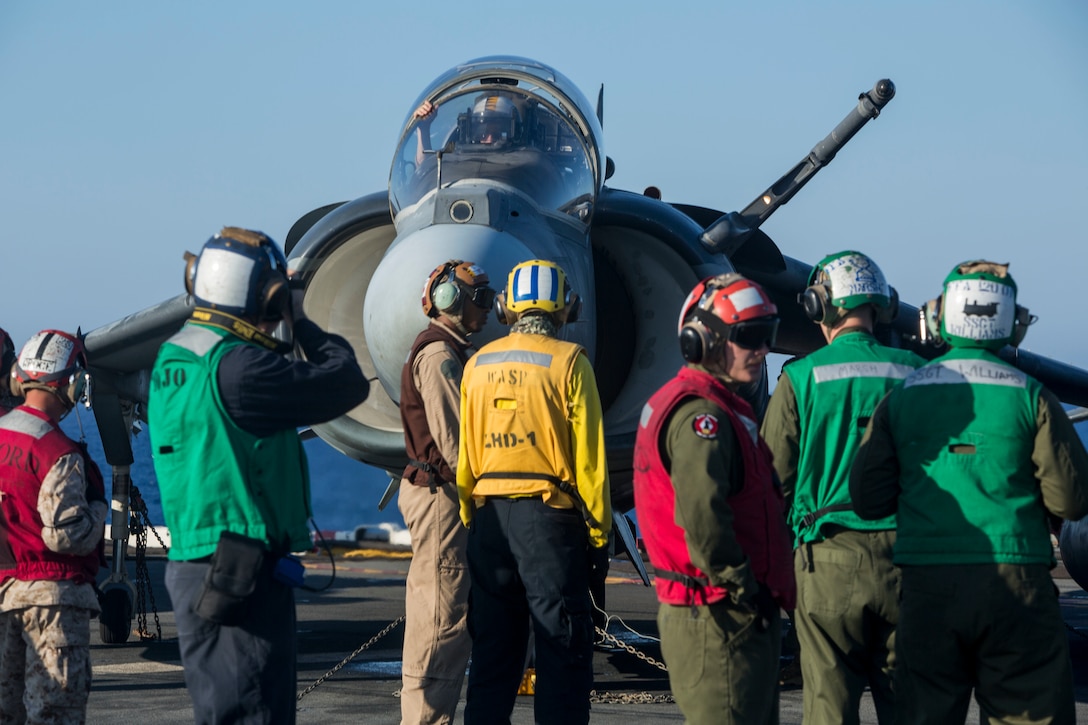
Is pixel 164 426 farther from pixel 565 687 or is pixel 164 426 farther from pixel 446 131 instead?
pixel 446 131

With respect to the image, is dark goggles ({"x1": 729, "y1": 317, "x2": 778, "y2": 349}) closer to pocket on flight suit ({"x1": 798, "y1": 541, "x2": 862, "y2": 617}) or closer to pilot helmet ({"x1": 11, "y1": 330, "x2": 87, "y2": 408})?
Result: pocket on flight suit ({"x1": 798, "y1": 541, "x2": 862, "y2": 617})

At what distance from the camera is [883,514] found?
4.95 meters

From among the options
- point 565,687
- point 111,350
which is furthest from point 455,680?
point 111,350

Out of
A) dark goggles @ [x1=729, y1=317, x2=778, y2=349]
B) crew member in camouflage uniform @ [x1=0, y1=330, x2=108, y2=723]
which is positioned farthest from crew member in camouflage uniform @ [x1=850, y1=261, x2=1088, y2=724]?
crew member in camouflage uniform @ [x1=0, y1=330, x2=108, y2=723]

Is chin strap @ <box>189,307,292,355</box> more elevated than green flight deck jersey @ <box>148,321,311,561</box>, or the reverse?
chin strap @ <box>189,307,292,355</box>

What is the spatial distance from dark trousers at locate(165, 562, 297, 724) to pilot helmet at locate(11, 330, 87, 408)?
71.5 inches

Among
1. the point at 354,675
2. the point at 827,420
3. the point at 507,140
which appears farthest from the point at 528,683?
the point at 827,420

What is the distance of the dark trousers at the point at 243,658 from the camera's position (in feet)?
14.2

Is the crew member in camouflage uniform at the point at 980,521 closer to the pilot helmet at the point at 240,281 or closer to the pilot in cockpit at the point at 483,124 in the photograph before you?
the pilot helmet at the point at 240,281

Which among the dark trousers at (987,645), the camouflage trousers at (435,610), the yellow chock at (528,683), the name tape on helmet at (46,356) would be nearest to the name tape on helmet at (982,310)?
the dark trousers at (987,645)

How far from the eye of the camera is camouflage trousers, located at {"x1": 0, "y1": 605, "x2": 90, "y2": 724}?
224 inches

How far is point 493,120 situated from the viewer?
9.33m

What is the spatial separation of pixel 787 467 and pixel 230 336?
230 centimetres

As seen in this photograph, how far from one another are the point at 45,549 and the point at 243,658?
1.88m
